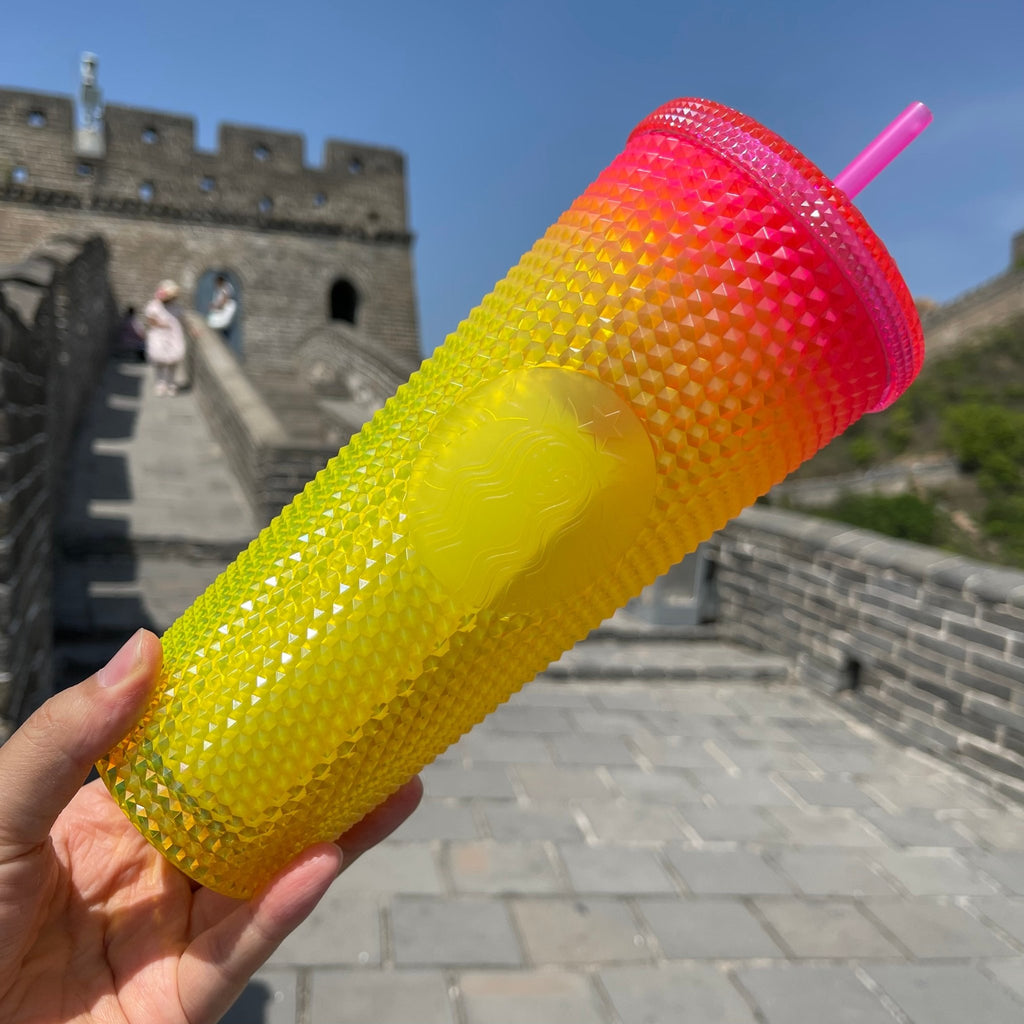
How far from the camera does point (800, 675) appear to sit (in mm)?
5180

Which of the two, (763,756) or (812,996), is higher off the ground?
(763,756)

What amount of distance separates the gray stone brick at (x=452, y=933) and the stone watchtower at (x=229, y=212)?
56.1 ft

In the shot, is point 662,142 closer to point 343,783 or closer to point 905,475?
point 343,783

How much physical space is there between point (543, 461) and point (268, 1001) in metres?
2.06

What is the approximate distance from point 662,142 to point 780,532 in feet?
15.7

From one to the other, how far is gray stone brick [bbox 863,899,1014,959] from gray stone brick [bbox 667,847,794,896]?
1.05 feet

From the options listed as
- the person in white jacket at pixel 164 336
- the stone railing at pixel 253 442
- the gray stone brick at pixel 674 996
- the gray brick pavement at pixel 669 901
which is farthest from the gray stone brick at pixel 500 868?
the person in white jacket at pixel 164 336

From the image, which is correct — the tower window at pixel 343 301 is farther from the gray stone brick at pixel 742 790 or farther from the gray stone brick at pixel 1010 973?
the gray stone brick at pixel 1010 973

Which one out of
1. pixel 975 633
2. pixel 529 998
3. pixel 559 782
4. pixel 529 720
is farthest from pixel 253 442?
pixel 975 633

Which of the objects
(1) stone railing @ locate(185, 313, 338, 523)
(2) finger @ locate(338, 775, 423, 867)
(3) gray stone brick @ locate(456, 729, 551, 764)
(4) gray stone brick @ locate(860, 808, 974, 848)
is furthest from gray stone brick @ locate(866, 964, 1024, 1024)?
(1) stone railing @ locate(185, 313, 338, 523)

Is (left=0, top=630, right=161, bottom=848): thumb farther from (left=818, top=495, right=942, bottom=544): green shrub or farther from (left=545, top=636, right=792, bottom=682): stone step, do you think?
(left=818, top=495, right=942, bottom=544): green shrub

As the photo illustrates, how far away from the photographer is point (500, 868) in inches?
116

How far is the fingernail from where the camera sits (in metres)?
0.91

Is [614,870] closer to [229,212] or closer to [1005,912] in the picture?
[1005,912]
